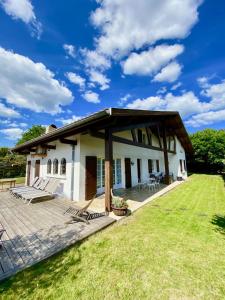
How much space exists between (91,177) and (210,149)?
20.9m

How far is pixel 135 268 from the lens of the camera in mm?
2670

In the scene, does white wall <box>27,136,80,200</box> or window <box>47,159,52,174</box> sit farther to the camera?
window <box>47,159,52,174</box>

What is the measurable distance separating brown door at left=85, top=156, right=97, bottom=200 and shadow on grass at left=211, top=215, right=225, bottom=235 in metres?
5.15

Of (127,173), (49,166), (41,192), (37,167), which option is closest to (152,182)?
(127,173)

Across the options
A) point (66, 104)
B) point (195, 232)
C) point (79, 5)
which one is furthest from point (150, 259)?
point (66, 104)

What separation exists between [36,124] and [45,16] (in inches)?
1322

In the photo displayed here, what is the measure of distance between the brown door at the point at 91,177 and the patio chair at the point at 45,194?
5.77 feet

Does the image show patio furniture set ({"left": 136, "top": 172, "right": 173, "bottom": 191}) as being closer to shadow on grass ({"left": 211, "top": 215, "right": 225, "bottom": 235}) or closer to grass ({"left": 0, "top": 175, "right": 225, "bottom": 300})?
shadow on grass ({"left": 211, "top": 215, "right": 225, "bottom": 235})

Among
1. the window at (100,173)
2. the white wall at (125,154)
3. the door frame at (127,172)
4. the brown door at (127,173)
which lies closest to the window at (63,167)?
the white wall at (125,154)

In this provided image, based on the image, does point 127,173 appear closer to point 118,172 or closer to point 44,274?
point 118,172

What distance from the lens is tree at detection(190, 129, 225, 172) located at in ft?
68.9

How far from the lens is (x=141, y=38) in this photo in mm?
6812

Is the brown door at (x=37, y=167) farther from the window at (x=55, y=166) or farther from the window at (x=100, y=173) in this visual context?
the window at (x=100, y=173)

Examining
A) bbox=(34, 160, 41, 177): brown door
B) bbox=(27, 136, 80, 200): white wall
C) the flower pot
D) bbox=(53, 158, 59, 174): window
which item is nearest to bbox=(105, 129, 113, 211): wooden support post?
the flower pot
